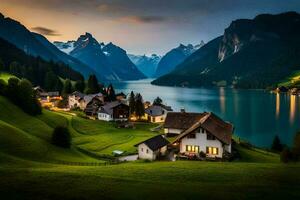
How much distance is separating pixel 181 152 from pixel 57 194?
38.7 m

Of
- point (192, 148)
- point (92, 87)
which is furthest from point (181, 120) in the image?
point (92, 87)

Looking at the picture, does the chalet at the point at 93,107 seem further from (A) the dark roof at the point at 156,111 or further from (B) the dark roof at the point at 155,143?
(B) the dark roof at the point at 155,143

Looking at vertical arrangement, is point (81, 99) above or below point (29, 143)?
above

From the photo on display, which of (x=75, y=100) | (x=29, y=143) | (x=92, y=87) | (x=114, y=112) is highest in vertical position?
(x=92, y=87)

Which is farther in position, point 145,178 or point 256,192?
point 145,178

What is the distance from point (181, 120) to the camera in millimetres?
83125

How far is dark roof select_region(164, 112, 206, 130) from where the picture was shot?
267ft

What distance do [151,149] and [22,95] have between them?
134ft

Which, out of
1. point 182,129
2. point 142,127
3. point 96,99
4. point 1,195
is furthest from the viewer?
point 96,99

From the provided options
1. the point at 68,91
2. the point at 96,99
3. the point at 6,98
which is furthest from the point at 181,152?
the point at 68,91

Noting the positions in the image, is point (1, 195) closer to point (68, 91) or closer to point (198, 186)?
point (198, 186)

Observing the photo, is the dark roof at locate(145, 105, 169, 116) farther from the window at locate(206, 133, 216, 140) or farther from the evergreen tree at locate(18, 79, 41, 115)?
the window at locate(206, 133, 216, 140)

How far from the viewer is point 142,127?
106375mm

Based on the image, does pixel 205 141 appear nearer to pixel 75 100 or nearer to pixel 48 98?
pixel 75 100
